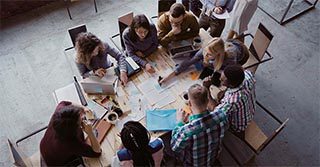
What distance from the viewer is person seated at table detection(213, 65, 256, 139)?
2.27 m

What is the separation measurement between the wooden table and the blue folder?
0.15 ft

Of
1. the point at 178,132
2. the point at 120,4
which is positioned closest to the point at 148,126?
the point at 178,132

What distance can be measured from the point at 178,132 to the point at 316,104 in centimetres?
205

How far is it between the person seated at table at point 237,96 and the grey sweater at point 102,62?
899 mm

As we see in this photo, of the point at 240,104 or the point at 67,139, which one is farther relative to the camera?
the point at 240,104

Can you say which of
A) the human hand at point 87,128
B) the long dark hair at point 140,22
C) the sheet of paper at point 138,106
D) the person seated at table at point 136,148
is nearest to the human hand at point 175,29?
the long dark hair at point 140,22

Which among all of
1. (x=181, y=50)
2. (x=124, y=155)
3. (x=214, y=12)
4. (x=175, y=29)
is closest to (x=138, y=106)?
(x=124, y=155)

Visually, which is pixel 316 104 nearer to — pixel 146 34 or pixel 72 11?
pixel 146 34

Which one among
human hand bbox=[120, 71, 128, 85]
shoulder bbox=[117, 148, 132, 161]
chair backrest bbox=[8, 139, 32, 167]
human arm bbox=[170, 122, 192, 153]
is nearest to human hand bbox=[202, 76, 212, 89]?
human arm bbox=[170, 122, 192, 153]

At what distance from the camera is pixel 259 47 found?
119 inches

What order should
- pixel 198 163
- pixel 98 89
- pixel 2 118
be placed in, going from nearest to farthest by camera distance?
pixel 198 163
pixel 98 89
pixel 2 118

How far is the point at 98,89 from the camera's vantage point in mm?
2482

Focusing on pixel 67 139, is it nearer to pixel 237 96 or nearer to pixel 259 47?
pixel 237 96

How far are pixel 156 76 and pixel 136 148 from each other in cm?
85
